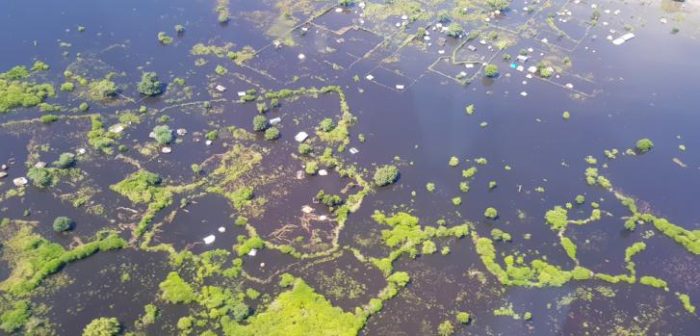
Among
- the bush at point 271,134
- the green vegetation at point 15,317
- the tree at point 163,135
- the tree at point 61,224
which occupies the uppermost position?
the tree at point 163,135

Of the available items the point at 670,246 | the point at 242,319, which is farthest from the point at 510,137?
the point at 242,319

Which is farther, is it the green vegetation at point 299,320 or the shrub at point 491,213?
the shrub at point 491,213

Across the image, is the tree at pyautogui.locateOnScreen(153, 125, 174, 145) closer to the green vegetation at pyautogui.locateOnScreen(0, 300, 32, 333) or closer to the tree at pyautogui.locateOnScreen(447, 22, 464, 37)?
the green vegetation at pyautogui.locateOnScreen(0, 300, 32, 333)

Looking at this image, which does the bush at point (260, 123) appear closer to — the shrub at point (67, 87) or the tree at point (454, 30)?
the shrub at point (67, 87)

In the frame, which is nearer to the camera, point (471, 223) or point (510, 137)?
point (471, 223)

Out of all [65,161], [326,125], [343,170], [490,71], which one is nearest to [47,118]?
[65,161]

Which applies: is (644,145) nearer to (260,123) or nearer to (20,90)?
(260,123)

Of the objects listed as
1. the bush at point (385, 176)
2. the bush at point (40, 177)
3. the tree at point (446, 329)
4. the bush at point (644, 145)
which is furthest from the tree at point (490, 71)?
the bush at point (40, 177)

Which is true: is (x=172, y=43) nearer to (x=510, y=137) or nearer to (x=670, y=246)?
(x=510, y=137)
